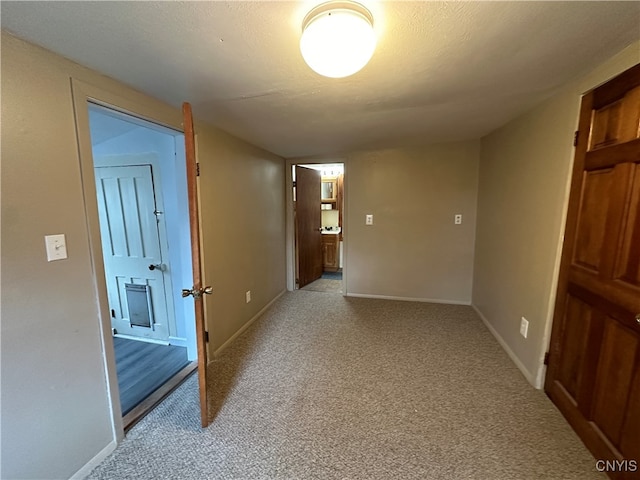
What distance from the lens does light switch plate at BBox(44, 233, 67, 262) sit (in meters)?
1.25

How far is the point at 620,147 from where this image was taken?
53.6 inches

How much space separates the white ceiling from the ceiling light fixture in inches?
2.4

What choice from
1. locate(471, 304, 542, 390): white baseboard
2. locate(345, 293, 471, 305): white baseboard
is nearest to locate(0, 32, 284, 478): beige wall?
locate(471, 304, 542, 390): white baseboard

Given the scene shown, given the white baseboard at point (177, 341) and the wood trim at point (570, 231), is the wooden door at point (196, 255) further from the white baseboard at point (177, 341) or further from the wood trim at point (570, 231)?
the wood trim at point (570, 231)

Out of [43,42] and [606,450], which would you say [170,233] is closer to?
[43,42]

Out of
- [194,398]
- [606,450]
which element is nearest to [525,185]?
[606,450]

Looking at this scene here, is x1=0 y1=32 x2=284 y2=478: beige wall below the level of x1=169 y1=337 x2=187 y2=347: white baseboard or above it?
above

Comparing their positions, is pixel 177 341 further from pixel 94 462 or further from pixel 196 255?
pixel 196 255

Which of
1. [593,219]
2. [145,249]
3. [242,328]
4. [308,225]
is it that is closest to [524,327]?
[593,219]

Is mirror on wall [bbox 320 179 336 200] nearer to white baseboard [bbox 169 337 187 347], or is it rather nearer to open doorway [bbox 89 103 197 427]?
open doorway [bbox 89 103 197 427]

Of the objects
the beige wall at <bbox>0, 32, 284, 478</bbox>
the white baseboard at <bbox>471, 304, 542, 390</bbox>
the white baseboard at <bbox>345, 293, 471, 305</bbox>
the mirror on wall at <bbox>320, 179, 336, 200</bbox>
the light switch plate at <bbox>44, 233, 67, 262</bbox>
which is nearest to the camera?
the beige wall at <bbox>0, 32, 284, 478</bbox>

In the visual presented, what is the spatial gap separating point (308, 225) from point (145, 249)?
2471mm

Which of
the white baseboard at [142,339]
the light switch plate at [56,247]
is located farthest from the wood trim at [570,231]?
the white baseboard at [142,339]

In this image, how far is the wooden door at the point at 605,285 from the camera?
1.28 m
